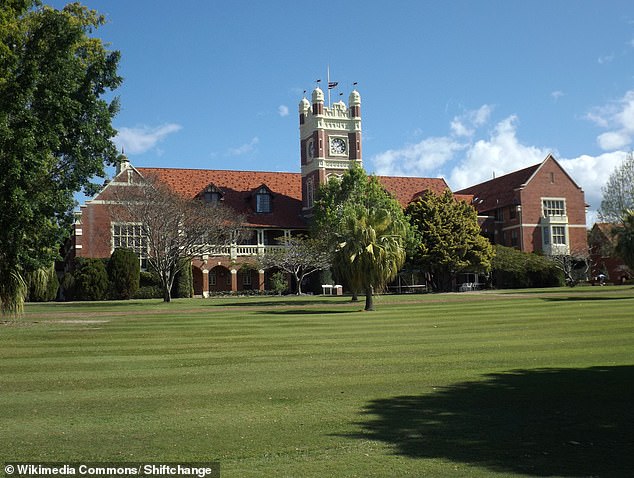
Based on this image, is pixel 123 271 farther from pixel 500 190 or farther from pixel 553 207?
pixel 553 207

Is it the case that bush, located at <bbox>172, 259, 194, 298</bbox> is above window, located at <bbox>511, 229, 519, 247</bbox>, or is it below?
below

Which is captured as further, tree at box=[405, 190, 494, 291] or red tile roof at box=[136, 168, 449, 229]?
red tile roof at box=[136, 168, 449, 229]

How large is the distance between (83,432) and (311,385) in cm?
417

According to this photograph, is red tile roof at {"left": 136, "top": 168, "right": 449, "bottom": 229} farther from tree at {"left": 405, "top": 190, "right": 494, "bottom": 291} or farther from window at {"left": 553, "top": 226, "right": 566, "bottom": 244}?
window at {"left": 553, "top": 226, "right": 566, "bottom": 244}

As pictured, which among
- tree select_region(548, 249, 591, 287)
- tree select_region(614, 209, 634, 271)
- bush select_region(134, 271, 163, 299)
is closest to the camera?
tree select_region(614, 209, 634, 271)

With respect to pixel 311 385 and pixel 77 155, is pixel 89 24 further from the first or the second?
pixel 311 385

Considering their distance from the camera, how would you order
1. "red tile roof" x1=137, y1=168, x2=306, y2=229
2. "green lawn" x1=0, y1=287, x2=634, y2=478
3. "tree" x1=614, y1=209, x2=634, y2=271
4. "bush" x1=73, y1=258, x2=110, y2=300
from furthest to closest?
"red tile roof" x1=137, y1=168, x2=306, y2=229, "bush" x1=73, y1=258, x2=110, y2=300, "tree" x1=614, y1=209, x2=634, y2=271, "green lawn" x1=0, y1=287, x2=634, y2=478

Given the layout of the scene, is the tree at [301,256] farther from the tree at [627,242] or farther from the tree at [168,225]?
the tree at [627,242]

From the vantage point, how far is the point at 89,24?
29719 millimetres

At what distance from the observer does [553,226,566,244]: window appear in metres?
71.5

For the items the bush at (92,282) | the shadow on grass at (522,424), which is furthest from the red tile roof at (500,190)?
the shadow on grass at (522,424)

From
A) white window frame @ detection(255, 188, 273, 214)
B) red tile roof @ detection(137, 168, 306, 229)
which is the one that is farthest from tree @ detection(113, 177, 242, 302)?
white window frame @ detection(255, 188, 273, 214)

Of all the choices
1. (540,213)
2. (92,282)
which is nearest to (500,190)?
(540,213)

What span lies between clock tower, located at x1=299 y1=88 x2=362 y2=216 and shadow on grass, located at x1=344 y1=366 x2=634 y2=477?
2221 inches
